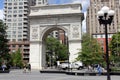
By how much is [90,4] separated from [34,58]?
95.5m

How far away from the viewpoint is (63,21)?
49781 mm

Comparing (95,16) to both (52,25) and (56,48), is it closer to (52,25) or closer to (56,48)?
(56,48)

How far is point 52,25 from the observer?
50.1 metres

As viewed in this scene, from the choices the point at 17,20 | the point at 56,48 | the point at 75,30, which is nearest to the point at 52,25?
the point at 75,30

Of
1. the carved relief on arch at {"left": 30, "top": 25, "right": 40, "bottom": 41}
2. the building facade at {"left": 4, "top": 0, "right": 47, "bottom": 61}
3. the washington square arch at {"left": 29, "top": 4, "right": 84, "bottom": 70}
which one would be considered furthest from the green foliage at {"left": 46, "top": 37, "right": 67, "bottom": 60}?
the washington square arch at {"left": 29, "top": 4, "right": 84, "bottom": 70}

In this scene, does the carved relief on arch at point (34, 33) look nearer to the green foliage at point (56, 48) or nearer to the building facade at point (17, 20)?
the green foliage at point (56, 48)

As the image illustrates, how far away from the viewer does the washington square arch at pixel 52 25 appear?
4873cm

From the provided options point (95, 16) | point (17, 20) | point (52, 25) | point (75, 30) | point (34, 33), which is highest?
point (95, 16)

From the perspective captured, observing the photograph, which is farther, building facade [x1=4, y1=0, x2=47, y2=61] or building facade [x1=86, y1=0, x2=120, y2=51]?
building facade [x1=86, y1=0, x2=120, y2=51]

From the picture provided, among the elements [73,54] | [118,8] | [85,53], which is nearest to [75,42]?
[73,54]

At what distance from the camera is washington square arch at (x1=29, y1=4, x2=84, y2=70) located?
4873cm

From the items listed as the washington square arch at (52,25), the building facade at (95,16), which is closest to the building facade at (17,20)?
the building facade at (95,16)

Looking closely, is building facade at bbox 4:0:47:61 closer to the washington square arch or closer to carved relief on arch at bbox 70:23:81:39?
the washington square arch

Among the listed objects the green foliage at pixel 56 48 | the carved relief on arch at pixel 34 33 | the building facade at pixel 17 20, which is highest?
the building facade at pixel 17 20
